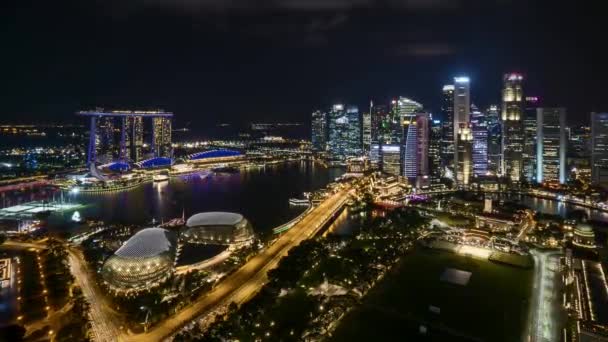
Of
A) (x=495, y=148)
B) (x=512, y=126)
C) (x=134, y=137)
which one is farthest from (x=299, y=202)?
(x=134, y=137)

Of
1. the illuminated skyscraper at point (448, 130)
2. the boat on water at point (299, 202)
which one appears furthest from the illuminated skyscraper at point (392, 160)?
the boat on water at point (299, 202)

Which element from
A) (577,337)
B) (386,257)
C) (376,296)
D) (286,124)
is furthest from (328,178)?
(286,124)

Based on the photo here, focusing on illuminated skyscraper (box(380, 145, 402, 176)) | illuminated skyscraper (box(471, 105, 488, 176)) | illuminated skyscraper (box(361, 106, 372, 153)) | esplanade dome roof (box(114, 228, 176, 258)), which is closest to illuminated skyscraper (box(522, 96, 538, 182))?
illuminated skyscraper (box(471, 105, 488, 176))

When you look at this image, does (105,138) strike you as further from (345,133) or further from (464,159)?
(464,159)

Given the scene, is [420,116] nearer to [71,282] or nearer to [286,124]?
[71,282]

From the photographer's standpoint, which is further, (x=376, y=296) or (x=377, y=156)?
(x=377, y=156)

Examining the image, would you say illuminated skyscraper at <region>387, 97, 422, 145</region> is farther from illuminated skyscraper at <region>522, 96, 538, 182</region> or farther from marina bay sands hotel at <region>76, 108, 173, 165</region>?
marina bay sands hotel at <region>76, 108, 173, 165</region>

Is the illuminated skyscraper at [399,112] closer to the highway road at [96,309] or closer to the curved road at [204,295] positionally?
the curved road at [204,295]
